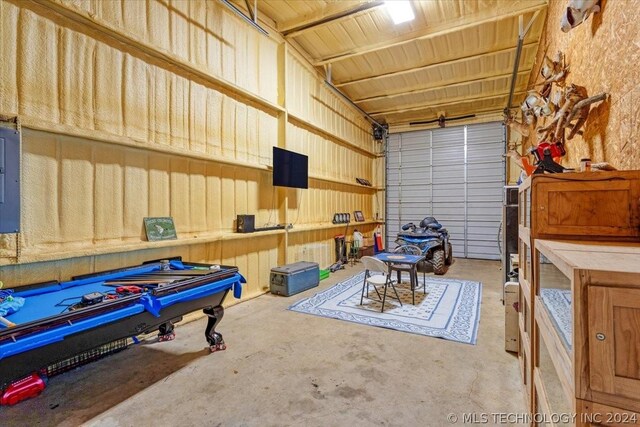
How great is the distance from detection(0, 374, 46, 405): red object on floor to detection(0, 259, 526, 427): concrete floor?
0.17 ft

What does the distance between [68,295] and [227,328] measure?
1.68 metres

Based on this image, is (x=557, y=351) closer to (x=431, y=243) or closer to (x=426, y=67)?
(x=431, y=243)

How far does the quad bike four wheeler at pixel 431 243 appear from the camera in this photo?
20.6 feet

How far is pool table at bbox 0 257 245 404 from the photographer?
1.57 m

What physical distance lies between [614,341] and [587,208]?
931mm

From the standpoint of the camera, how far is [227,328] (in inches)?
139

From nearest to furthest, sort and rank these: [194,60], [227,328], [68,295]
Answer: [68,295] → [227,328] → [194,60]

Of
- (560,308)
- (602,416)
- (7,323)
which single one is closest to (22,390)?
(7,323)

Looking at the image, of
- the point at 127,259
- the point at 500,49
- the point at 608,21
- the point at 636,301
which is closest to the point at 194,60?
the point at 127,259

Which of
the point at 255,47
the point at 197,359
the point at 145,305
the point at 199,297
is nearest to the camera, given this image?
the point at 145,305

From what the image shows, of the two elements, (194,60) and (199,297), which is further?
(194,60)

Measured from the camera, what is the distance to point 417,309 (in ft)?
13.3

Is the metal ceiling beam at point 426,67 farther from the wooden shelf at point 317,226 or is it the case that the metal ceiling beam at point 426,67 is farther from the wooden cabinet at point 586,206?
the wooden cabinet at point 586,206

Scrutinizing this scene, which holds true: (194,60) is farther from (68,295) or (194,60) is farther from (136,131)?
(68,295)
